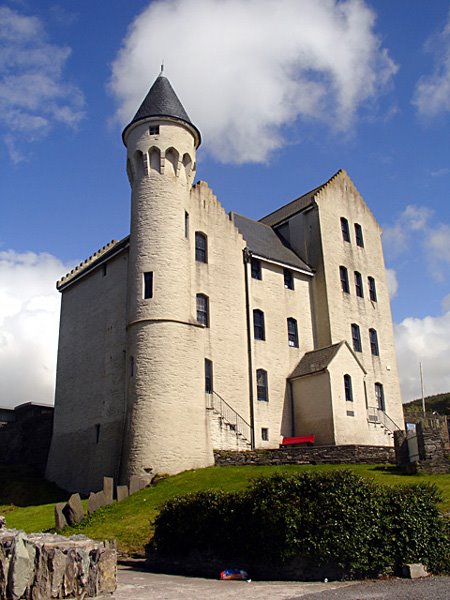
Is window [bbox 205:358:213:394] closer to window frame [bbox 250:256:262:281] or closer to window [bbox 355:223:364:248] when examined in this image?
window frame [bbox 250:256:262:281]

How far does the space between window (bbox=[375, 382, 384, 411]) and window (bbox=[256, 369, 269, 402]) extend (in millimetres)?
9106

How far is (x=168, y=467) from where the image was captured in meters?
25.4

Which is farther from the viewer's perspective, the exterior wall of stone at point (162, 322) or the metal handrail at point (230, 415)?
the metal handrail at point (230, 415)

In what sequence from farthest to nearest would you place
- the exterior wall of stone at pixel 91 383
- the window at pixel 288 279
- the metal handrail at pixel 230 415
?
the window at pixel 288 279 < the exterior wall of stone at pixel 91 383 < the metal handrail at pixel 230 415

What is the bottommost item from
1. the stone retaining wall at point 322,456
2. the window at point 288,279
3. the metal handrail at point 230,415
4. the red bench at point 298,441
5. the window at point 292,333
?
the stone retaining wall at point 322,456

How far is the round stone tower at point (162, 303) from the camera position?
2602cm

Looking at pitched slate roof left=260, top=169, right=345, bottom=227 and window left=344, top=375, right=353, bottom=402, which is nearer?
window left=344, top=375, right=353, bottom=402

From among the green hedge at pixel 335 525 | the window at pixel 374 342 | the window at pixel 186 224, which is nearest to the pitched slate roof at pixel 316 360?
the window at pixel 374 342

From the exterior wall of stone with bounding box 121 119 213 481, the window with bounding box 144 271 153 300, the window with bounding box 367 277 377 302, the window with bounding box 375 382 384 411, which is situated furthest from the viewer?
the window with bounding box 367 277 377 302

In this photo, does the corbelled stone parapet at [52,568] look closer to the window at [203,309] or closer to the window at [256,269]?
the window at [203,309]

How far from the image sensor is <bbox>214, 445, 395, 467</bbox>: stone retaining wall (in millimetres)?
24625

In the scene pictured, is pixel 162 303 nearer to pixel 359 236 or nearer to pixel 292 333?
pixel 292 333

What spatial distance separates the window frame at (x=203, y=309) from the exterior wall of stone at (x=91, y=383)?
3.96 metres

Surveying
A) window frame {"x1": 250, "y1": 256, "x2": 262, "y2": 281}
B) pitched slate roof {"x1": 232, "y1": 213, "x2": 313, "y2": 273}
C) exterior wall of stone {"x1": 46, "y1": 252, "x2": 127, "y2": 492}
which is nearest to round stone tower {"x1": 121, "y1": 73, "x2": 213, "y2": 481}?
exterior wall of stone {"x1": 46, "y1": 252, "x2": 127, "y2": 492}
